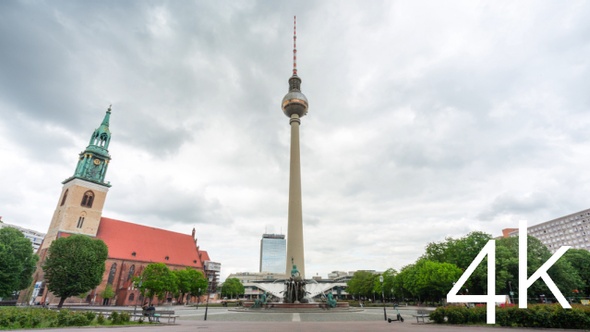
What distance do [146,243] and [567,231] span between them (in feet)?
448

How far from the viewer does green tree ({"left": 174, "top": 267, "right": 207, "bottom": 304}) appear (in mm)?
64438

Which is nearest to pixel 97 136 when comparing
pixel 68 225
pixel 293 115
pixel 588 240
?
pixel 68 225

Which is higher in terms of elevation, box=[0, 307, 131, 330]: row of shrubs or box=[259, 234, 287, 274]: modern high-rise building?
box=[259, 234, 287, 274]: modern high-rise building

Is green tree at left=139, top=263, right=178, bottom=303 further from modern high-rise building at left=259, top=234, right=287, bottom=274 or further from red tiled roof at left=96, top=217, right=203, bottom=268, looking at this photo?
modern high-rise building at left=259, top=234, right=287, bottom=274

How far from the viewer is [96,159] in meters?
67.6

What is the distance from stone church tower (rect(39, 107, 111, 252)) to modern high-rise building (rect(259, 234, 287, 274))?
138 m

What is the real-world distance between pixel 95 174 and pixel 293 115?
4749 cm

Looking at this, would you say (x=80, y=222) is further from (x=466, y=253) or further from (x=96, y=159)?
(x=466, y=253)

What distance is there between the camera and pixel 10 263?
41.0 meters

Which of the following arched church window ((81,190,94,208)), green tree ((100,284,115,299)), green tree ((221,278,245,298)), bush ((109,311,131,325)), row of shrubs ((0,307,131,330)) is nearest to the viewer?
row of shrubs ((0,307,131,330))

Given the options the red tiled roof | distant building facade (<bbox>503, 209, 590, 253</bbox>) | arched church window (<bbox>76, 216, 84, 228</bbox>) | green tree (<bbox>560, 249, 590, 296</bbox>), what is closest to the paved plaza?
arched church window (<bbox>76, 216, 84, 228</bbox>)

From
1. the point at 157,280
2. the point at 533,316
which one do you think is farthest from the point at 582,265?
the point at 157,280

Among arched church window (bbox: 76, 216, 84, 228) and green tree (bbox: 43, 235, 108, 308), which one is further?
arched church window (bbox: 76, 216, 84, 228)

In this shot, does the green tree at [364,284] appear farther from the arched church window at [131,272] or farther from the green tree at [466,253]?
the arched church window at [131,272]
